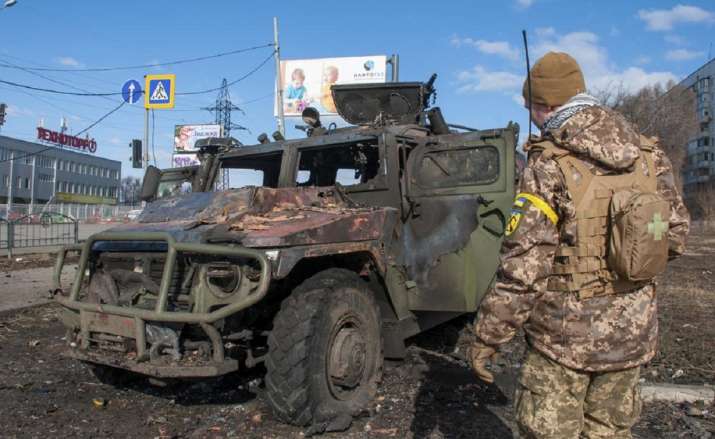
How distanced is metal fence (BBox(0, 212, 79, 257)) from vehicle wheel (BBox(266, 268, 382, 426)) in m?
10.7

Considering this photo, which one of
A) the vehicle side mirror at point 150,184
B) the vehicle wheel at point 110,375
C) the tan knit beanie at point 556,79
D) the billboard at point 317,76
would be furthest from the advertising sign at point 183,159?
the tan knit beanie at point 556,79

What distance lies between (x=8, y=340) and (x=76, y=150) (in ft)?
213

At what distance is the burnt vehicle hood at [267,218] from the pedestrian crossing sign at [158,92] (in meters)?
12.1

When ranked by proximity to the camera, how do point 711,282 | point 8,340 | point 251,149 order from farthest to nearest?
1. point 711,282
2. point 8,340
3. point 251,149

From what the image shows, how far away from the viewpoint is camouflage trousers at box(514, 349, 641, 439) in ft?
6.85

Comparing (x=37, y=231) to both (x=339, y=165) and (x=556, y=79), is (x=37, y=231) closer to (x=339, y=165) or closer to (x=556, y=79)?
(x=339, y=165)

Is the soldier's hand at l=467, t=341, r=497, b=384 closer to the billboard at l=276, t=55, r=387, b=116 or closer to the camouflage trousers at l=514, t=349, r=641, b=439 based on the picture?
the camouflage trousers at l=514, t=349, r=641, b=439

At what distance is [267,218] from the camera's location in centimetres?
386

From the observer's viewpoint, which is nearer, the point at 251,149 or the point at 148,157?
the point at 251,149

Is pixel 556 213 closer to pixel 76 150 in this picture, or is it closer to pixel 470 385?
pixel 470 385

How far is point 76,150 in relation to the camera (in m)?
64.2

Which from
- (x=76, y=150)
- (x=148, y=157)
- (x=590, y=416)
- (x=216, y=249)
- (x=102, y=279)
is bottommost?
(x=590, y=416)

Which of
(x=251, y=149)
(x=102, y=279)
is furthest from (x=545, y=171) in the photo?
(x=251, y=149)

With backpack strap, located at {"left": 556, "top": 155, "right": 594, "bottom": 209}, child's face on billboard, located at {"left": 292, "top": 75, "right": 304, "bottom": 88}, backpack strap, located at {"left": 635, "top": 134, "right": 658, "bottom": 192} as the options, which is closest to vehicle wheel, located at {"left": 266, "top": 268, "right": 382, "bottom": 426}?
backpack strap, located at {"left": 556, "top": 155, "right": 594, "bottom": 209}
